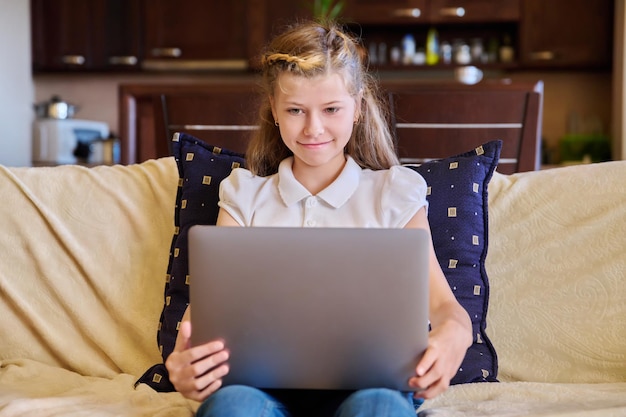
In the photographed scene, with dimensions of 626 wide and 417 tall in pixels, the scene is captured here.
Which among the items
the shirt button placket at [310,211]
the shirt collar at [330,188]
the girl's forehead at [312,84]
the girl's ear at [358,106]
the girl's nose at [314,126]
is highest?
the girl's forehead at [312,84]

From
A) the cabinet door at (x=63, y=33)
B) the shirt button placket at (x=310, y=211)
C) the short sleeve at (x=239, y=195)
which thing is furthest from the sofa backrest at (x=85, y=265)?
the cabinet door at (x=63, y=33)

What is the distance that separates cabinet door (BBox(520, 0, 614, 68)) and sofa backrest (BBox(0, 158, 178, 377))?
11.5ft

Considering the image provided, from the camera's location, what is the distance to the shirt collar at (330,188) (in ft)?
4.93

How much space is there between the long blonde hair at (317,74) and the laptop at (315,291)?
1.49ft

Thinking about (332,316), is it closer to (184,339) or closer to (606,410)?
(184,339)

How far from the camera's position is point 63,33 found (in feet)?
17.5

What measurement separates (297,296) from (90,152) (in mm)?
4316

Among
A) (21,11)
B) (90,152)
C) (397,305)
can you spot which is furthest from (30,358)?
(21,11)

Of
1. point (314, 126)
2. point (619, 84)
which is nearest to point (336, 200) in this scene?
point (314, 126)

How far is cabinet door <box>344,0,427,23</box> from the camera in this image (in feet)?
16.4

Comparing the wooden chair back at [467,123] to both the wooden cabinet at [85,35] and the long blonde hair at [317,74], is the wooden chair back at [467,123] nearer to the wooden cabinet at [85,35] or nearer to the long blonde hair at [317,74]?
the long blonde hair at [317,74]

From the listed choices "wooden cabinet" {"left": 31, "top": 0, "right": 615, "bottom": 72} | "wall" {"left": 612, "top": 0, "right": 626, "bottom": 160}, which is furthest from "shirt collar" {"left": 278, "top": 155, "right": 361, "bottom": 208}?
"wooden cabinet" {"left": 31, "top": 0, "right": 615, "bottom": 72}

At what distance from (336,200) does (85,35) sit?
13.9ft

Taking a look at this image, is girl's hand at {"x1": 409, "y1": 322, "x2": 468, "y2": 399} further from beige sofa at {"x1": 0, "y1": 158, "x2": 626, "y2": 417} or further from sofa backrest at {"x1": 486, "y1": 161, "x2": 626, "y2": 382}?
sofa backrest at {"x1": 486, "y1": 161, "x2": 626, "y2": 382}
